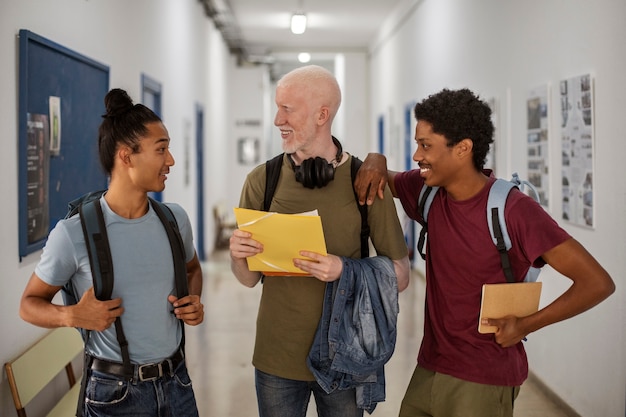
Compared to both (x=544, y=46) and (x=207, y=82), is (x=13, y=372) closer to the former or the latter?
(x=544, y=46)

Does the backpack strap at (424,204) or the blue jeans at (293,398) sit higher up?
the backpack strap at (424,204)

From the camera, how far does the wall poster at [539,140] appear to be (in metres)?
4.91

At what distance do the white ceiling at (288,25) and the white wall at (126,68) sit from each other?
2.02 ft

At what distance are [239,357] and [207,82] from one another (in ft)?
23.3

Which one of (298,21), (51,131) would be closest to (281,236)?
(51,131)

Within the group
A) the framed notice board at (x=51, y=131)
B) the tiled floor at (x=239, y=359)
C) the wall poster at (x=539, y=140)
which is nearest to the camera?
the framed notice board at (x=51, y=131)

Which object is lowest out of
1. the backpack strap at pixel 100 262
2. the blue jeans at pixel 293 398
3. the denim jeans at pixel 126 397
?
the blue jeans at pixel 293 398

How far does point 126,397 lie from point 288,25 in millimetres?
12839

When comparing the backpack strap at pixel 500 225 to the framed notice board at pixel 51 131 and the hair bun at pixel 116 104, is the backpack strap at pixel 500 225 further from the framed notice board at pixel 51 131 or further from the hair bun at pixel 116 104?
the framed notice board at pixel 51 131

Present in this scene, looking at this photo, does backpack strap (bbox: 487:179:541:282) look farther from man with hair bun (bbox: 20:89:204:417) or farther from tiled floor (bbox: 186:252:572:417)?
tiled floor (bbox: 186:252:572:417)

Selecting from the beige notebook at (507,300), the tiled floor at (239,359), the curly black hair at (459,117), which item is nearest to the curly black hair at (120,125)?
the curly black hair at (459,117)

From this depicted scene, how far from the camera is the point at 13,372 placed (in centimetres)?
329

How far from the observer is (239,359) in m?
5.73

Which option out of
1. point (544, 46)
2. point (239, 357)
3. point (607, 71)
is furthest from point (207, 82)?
point (607, 71)
